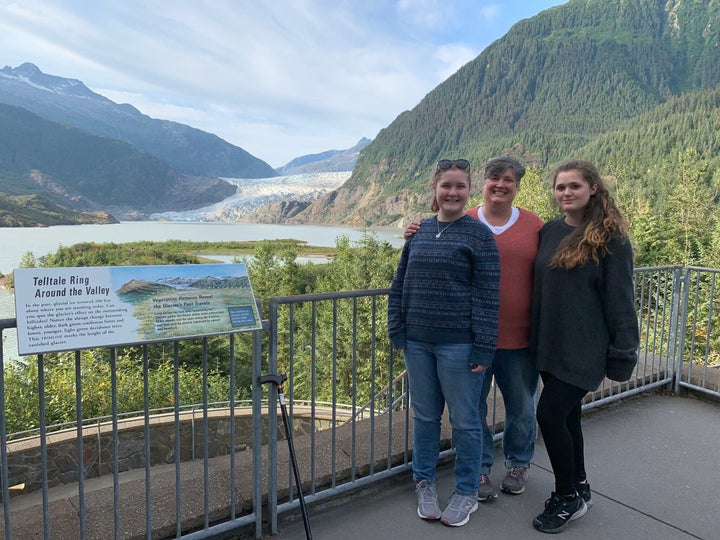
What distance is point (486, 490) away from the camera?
107 inches

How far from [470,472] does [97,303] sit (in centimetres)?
197

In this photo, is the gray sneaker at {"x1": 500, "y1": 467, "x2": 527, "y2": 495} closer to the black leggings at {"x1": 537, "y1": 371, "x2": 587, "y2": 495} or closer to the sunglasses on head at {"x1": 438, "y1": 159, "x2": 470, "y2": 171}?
the black leggings at {"x1": 537, "y1": 371, "x2": 587, "y2": 495}

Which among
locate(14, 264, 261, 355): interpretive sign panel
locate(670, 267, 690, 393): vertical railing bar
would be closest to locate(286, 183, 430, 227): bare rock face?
locate(670, 267, 690, 393): vertical railing bar

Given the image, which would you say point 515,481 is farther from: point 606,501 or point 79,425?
point 79,425

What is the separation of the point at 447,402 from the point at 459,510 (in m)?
0.58

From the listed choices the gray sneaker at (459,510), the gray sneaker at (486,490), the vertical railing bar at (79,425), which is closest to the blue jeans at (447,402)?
the gray sneaker at (459,510)

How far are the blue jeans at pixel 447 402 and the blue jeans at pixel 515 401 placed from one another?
239 millimetres

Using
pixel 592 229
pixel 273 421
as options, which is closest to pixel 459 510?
pixel 273 421

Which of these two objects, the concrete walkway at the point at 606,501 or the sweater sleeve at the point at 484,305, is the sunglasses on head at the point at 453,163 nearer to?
the sweater sleeve at the point at 484,305

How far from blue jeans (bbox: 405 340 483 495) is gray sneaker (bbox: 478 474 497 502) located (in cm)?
20

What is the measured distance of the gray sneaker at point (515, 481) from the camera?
2.78m

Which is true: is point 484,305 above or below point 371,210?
below

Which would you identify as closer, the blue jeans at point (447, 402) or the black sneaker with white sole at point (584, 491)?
the blue jeans at point (447, 402)

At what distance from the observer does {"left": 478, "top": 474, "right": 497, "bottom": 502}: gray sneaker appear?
2701 millimetres
